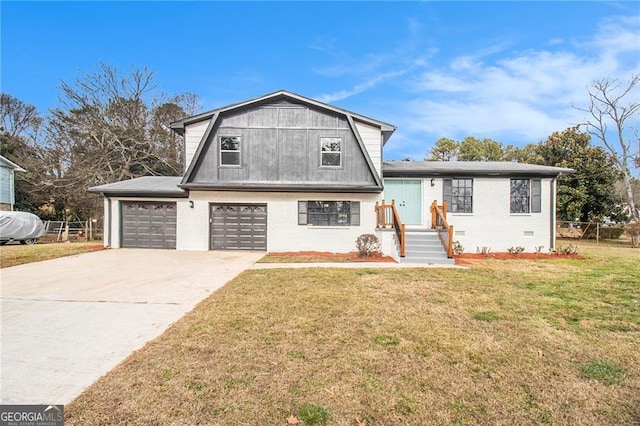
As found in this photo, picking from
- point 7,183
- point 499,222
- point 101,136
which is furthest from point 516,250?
point 7,183

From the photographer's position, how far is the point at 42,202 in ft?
88.3

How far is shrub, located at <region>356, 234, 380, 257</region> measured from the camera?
1179cm

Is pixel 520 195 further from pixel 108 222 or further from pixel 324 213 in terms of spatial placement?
pixel 108 222

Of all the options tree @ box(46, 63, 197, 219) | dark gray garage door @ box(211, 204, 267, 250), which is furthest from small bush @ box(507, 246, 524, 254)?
tree @ box(46, 63, 197, 219)

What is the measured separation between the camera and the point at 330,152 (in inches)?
524

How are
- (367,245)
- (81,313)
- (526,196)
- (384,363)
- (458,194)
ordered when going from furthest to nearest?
1. (458,194)
2. (526,196)
3. (367,245)
4. (81,313)
5. (384,363)

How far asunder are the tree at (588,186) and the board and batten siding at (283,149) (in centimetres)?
1915

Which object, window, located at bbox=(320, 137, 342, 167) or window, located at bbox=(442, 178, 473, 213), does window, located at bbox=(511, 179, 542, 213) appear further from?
window, located at bbox=(320, 137, 342, 167)

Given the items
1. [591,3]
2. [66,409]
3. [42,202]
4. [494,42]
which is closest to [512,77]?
[494,42]

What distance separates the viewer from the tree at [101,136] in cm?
2433

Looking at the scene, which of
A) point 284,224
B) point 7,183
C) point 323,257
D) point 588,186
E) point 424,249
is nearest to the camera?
point 424,249

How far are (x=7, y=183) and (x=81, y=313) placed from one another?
92.2 ft

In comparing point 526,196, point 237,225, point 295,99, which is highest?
point 295,99

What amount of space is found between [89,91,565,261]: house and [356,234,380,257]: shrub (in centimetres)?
95
